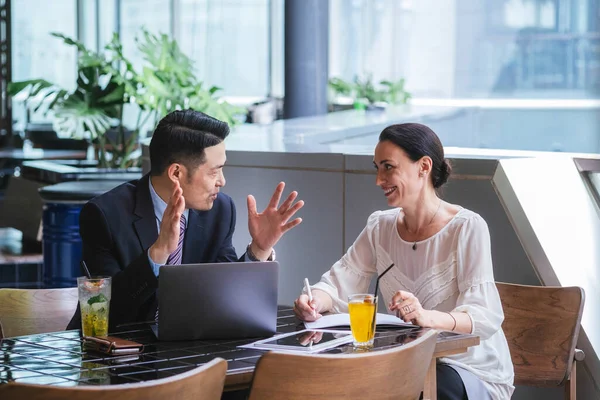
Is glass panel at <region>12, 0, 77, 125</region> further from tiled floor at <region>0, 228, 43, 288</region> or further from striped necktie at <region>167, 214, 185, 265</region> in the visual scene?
striped necktie at <region>167, 214, 185, 265</region>

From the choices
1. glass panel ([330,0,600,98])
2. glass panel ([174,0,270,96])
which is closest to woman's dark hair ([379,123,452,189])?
glass panel ([330,0,600,98])

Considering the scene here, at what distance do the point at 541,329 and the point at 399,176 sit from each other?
708 millimetres

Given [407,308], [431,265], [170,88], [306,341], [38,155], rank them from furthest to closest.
Result: [38,155] < [170,88] < [431,265] < [407,308] < [306,341]

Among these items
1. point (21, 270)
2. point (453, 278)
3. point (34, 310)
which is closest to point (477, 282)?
point (453, 278)

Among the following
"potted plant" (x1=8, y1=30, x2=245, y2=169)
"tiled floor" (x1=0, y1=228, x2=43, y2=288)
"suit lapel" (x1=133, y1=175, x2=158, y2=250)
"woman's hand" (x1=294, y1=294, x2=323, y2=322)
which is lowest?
"tiled floor" (x1=0, y1=228, x2=43, y2=288)

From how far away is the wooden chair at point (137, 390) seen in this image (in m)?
1.56

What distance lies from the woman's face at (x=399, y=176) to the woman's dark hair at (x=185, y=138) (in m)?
0.49

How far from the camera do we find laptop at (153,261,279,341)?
2.22m

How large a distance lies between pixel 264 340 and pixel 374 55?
467 inches

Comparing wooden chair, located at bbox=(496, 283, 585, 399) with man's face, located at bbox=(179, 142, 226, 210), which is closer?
man's face, located at bbox=(179, 142, 226, 210)

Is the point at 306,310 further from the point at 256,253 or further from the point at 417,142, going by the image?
the point at 417,142

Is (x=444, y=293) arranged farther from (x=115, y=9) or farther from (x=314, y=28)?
(x=115, y=9)

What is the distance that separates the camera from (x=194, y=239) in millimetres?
2859

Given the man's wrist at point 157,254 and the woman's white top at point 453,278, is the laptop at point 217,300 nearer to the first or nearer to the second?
the man's wrist at point 157,254
